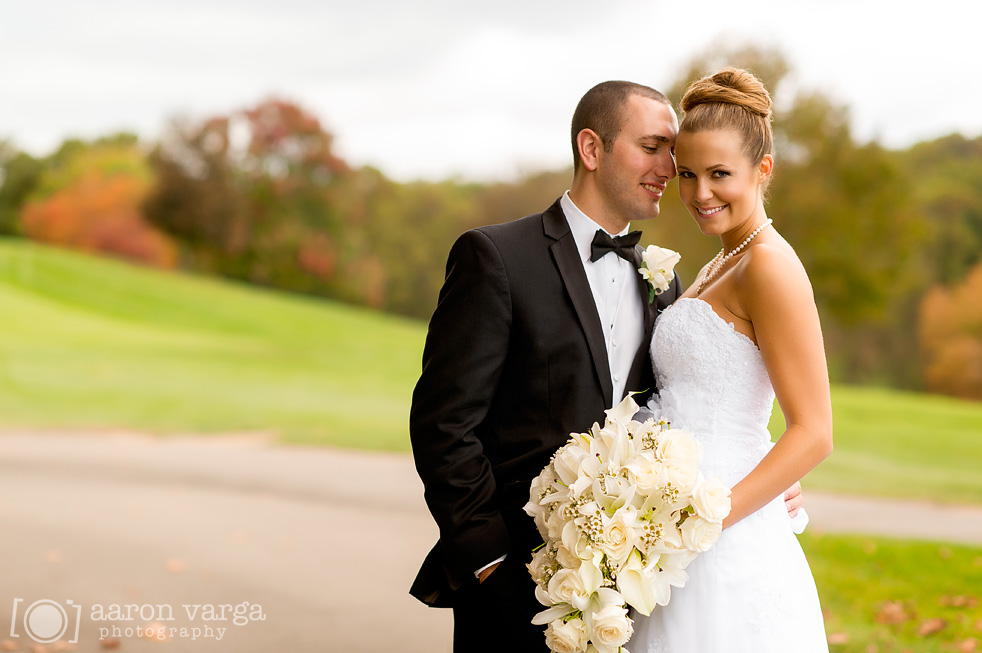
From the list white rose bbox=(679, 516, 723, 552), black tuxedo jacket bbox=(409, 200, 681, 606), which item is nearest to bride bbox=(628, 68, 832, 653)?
white rose bbox=(679, 516, 723, 552)

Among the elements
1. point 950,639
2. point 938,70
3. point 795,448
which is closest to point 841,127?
point 938,70

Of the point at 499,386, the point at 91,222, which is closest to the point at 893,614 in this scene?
the point at 499,386

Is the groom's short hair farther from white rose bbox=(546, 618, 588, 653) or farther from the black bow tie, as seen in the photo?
white rose bbox=(546, 618, 588, 653)

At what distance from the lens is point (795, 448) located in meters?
2.49

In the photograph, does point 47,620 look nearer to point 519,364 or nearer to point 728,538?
point 519,364

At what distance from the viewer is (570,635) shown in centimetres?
230

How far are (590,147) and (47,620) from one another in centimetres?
489

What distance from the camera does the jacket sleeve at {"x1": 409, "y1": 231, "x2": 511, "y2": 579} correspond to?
271 cm

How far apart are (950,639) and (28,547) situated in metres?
7.19

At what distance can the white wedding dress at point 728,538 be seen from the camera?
102 inches

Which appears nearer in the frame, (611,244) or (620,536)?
(620,536)

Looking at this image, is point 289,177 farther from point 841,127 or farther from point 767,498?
point 767,498

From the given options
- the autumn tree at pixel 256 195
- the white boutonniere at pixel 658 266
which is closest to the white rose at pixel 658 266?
the white boutonniere at pixel 658 266

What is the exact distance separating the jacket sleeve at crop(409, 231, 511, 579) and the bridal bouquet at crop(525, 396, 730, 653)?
387 millimetres
